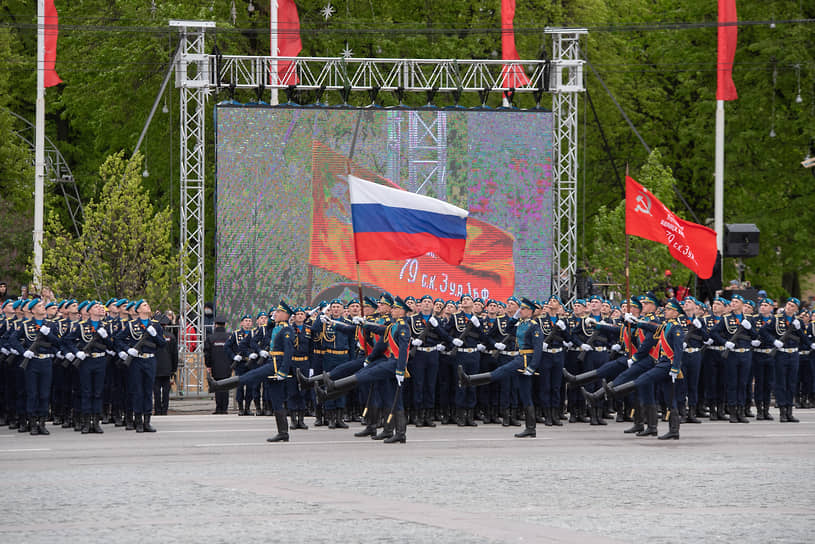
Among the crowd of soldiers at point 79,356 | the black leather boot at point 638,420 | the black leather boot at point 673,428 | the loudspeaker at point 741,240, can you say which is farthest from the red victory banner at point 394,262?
the black leather boot at point 673,428

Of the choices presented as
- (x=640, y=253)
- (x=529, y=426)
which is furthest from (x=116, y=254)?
(x=640, y=253)

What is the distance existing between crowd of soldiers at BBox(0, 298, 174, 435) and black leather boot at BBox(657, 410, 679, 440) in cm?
723

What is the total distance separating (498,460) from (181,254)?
12.5 meters

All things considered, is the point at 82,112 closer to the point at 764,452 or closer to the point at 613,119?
the point at 613,119

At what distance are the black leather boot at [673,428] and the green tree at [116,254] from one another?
37.3ft

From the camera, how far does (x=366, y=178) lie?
92.6ft

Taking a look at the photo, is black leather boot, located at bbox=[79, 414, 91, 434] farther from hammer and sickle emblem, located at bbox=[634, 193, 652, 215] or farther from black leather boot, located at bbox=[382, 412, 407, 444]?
hammer and sickle emblem, located at bbox=[634, 193, 652, 215]

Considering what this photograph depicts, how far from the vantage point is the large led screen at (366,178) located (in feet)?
90.6

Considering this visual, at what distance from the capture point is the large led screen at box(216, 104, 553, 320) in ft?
90.6

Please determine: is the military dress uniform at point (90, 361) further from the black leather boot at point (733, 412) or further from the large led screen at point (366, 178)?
the black leather boot at point (733, 412)

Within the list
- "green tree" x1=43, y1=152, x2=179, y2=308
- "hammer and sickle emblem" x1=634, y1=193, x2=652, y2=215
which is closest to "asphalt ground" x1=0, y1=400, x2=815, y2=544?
"hammer and sickle emblem" x1=634, y1=193, x2=652, y2=215

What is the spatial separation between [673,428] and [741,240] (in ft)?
33.7

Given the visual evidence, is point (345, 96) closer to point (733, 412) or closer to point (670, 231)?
point (670, 231)

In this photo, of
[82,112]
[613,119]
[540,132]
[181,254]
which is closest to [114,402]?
[181,254]
